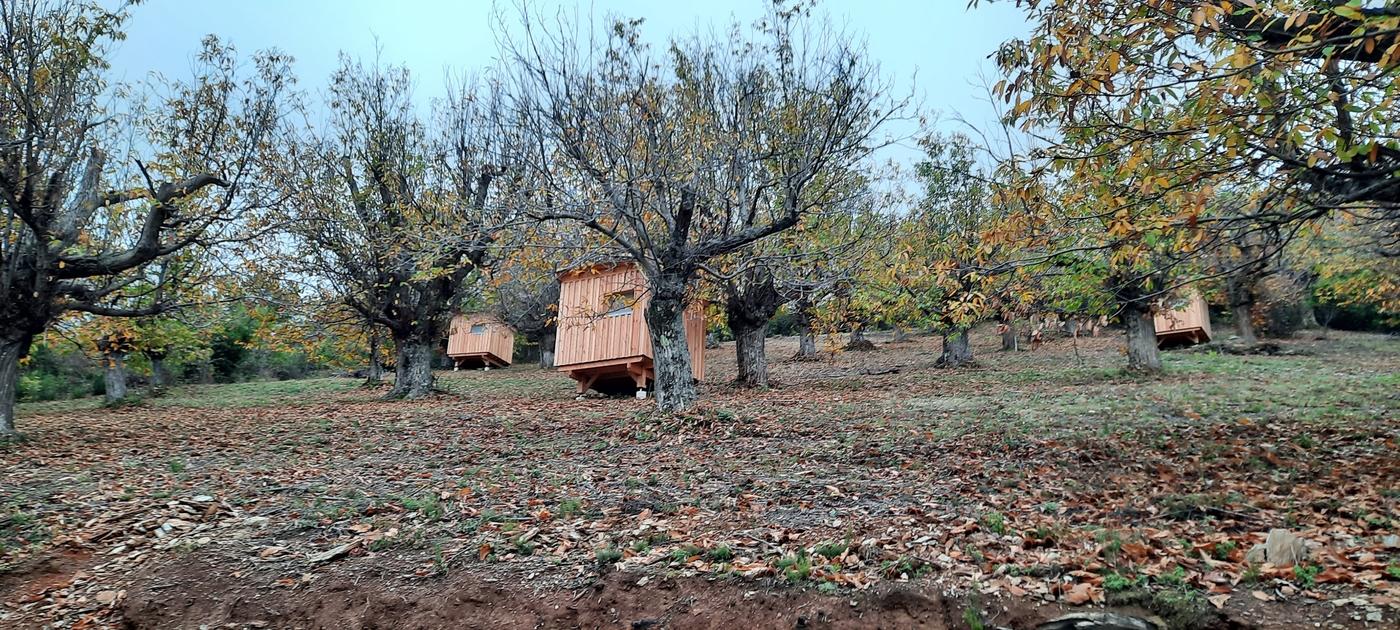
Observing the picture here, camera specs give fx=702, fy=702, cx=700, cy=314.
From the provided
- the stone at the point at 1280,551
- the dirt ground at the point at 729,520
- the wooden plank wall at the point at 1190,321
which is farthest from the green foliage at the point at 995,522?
the wooden plank wall at the point at 1190,321

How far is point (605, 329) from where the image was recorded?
16.2 meters

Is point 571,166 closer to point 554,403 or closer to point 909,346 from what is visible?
point 554,403

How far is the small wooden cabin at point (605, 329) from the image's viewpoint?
15.7 m

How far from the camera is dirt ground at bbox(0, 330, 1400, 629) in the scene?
13.1ft

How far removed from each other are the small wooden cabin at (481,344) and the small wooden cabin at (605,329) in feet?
52.7

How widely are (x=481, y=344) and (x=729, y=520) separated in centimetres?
3014

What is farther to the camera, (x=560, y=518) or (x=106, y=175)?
(x=106, y=175)

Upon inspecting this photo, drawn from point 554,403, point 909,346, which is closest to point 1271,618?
point 554,403

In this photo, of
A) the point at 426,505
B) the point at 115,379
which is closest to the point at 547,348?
the point at 115,379

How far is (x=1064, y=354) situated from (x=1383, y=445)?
17.1 m

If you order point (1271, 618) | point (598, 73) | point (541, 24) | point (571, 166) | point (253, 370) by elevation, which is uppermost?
point (541, 24)

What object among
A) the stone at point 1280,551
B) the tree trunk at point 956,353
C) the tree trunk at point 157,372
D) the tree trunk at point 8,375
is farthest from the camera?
the tree trunk at point 157,372

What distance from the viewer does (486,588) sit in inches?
176

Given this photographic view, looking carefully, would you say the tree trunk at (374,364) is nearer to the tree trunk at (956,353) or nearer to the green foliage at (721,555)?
the tree trunk at (956,353)
